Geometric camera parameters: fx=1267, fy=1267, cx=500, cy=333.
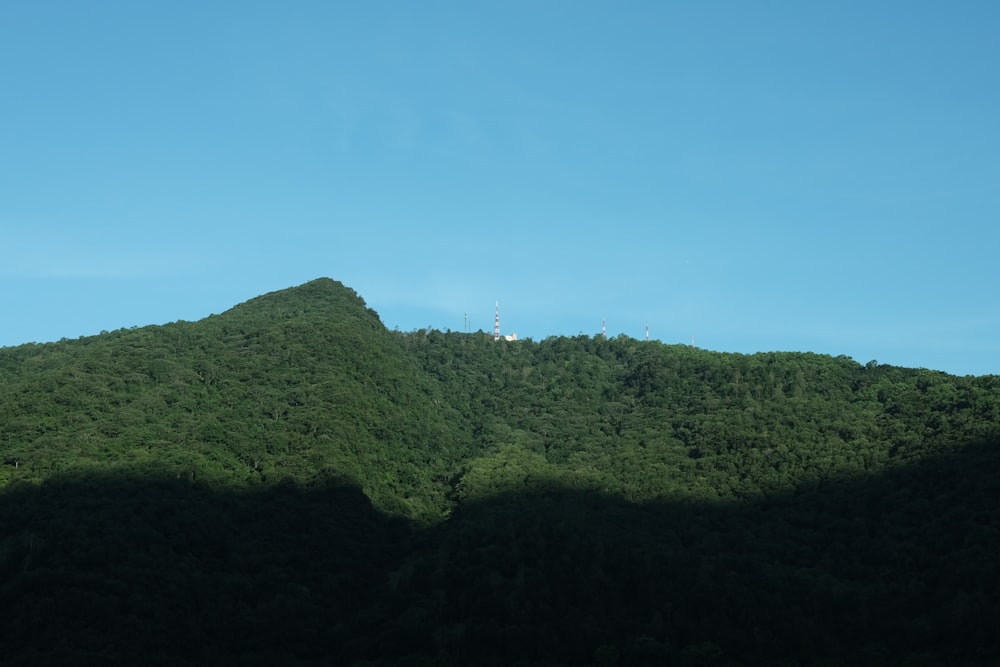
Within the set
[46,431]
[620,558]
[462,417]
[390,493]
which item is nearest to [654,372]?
[462,417]

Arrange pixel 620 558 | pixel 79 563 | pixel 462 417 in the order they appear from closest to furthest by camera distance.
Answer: pixel 79 563, pixel 620 558, pixel 462 417

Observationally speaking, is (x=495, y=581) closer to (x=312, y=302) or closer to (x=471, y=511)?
(x=471, y=511)

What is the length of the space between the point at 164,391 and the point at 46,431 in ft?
35.2

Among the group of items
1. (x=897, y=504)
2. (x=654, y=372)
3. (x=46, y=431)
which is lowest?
(x=897, y=504)

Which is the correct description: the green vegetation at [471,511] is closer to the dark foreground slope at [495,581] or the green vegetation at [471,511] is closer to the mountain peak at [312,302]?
the dark foreground slope at [495,581]

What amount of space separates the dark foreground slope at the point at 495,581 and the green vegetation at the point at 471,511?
146 millimetres

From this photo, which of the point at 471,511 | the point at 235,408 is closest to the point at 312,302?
the point at 235,408

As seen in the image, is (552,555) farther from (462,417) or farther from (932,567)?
(462,417)

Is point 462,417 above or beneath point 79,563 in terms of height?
above

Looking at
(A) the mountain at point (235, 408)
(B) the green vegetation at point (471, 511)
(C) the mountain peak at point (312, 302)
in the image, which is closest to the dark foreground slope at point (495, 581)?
(B) the green vegetation at point (471, 511)

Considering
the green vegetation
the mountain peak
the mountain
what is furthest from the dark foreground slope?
the mountain peak

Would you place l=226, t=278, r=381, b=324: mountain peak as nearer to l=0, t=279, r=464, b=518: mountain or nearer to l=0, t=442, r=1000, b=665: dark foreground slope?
l=0, t=279, r=464, b=518: mountain

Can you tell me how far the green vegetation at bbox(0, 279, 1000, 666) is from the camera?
64.3 meters

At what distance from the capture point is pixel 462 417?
10712 centimetres
